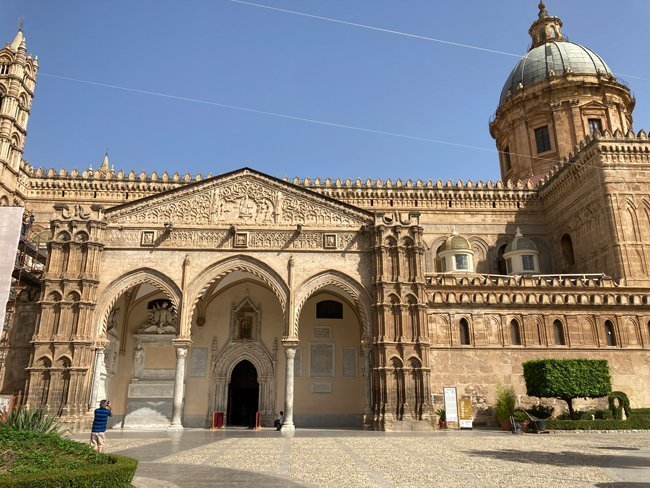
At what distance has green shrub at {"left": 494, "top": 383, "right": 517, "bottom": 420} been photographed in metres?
22.9

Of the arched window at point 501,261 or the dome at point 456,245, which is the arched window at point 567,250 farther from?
the dome at point 456,245

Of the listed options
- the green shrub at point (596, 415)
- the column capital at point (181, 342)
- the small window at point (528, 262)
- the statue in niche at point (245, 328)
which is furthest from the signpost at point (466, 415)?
the column capital at point (181, 342)

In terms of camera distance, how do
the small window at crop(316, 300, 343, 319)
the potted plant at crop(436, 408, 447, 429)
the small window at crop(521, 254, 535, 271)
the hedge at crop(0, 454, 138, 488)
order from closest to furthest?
the hedge at crop(0, 454, 138, 488)
the potted plant at crop(436, 408, 447, 429)
the small window at crop(316, 300, 343, 319)
the small window at crop(521, 254, 535, 271)

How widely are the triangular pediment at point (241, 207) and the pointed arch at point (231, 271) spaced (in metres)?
1.89

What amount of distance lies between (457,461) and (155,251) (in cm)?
1706

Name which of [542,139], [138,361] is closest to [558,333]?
[138,361]

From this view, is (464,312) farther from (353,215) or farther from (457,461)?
(457,461)

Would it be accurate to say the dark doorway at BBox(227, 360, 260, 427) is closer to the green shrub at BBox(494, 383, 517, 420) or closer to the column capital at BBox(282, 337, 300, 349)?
the column capital at BBox(282, 337, 300, 349)

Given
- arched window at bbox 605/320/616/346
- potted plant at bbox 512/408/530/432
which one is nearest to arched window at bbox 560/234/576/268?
arched window at bbox 605/320/616/346

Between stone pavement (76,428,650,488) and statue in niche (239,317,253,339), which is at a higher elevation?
statue in niche (239,317,253,339)

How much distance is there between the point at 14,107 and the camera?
118ft

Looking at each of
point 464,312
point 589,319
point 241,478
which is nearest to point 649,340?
point 589,319

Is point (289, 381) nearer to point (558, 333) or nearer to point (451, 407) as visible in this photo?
point (451, 407)

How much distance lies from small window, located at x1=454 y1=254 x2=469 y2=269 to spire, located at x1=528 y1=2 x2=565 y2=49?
97.5ft
